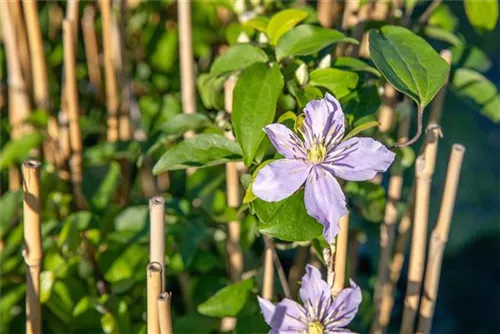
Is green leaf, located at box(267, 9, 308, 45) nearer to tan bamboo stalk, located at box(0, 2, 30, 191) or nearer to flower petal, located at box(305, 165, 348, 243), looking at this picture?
flower petal, located at box(305, 165, 348, 243)

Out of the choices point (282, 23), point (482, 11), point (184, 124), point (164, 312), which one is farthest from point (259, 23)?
point (164, 312)

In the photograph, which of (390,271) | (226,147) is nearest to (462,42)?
(390,271)

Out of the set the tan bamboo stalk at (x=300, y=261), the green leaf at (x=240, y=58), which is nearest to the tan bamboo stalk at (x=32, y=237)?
the green leaf at (x=240, y=58)

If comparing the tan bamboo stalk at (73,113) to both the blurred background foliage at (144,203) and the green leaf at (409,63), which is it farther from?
the green leaf at (409,63)

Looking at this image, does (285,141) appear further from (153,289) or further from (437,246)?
(437,246)

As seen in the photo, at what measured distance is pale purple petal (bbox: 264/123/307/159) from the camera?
2.29ft

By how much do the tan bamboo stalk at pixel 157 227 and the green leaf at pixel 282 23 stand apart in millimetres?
248

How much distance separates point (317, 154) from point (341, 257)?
126mm

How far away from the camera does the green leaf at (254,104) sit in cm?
74

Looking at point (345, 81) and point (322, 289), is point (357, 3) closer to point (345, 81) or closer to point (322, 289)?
point (345, 81)

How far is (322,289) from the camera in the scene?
76 cm

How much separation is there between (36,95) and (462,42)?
24.1 inches

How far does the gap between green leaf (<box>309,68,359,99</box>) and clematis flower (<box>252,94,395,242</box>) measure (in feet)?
0.32

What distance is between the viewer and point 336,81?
0.81 m
